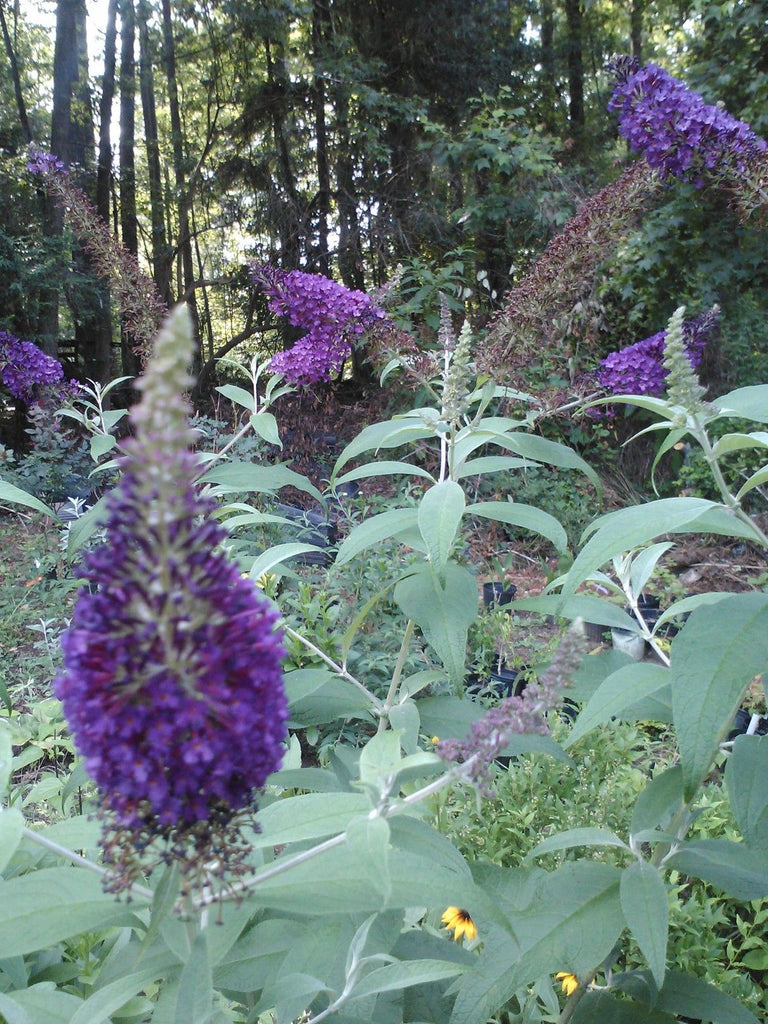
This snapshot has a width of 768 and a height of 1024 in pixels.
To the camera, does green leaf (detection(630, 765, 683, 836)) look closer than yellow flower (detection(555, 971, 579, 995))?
Yes

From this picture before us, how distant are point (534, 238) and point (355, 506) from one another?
4.35 metres

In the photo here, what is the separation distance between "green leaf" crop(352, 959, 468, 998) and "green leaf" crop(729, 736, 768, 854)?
48 cm

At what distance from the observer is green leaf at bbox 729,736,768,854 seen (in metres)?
1.13

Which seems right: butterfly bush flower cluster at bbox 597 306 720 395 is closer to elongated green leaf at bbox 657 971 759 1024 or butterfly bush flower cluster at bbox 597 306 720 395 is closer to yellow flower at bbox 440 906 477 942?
yellow flower at bbox 440 906 477 942

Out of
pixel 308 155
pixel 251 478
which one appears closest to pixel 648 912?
pixel 251 478

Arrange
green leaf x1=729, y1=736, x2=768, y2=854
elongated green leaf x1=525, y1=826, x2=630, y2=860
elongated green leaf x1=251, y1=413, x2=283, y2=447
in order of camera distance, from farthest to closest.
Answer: elongated green leaf x1=251, y1=413, x2=283, y2=447, elongated green leaf x1=525, y1=826, x2=630, y2=860, green leaf x1=729, y1=736, x2=768, y2=854

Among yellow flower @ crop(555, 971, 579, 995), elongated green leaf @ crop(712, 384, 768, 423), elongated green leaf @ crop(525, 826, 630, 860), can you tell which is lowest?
yellow flower @ crop(555, 971, 579, 995)

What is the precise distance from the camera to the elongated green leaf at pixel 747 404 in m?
1.28

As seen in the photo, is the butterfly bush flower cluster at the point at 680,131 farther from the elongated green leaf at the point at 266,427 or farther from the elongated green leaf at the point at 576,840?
the elongated green leaf at the point at 576,840

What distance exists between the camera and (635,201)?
267cm

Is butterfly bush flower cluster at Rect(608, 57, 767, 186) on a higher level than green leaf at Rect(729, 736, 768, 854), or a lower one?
higher

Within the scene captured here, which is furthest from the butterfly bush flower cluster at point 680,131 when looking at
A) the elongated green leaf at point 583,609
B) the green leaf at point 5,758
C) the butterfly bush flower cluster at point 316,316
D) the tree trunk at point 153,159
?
the tree trunk at point 153,159

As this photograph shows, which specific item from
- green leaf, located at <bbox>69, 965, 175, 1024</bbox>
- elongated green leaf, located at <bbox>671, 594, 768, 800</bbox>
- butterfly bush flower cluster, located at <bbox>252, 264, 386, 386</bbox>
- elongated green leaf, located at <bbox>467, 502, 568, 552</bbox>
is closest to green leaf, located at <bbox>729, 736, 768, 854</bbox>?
elongated green leaf, located at <bbox>671, 594, 768, 800</bbox>

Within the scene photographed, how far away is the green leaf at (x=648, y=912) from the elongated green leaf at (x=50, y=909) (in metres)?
0.72
